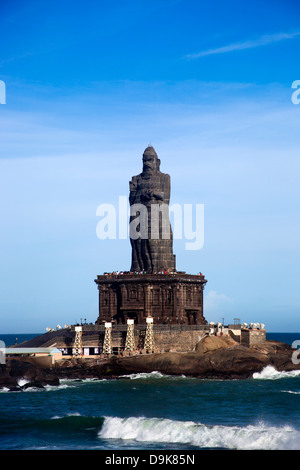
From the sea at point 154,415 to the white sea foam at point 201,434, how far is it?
2.7 inches

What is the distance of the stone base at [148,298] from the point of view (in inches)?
4692

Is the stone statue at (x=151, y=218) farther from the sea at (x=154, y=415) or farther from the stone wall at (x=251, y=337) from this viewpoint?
the sea at (x=154, y=415)

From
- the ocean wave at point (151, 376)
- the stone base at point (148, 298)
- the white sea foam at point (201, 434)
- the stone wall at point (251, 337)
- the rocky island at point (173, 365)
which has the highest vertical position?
the stone base at point (148, 298)

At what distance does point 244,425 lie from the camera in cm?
6781

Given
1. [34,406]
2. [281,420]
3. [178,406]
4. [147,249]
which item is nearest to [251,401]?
[178,406]

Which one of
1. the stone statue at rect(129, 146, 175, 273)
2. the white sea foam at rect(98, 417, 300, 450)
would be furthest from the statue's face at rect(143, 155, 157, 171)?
the white sea foam at rect(98, 417, 300, 450)

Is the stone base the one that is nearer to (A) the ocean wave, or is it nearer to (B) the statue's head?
(A) the ocean wave

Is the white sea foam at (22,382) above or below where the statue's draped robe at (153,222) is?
below

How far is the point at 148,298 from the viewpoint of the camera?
119250 millimetres

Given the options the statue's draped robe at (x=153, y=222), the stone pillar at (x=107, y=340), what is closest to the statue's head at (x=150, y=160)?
the statue's draped robe at (x=153, y=222)

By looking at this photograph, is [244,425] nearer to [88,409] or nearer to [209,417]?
[209,417]

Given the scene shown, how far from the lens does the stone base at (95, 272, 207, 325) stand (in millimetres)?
119188

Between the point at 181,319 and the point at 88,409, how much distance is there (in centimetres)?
4192

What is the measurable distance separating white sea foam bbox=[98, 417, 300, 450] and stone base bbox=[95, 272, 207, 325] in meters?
49.7
